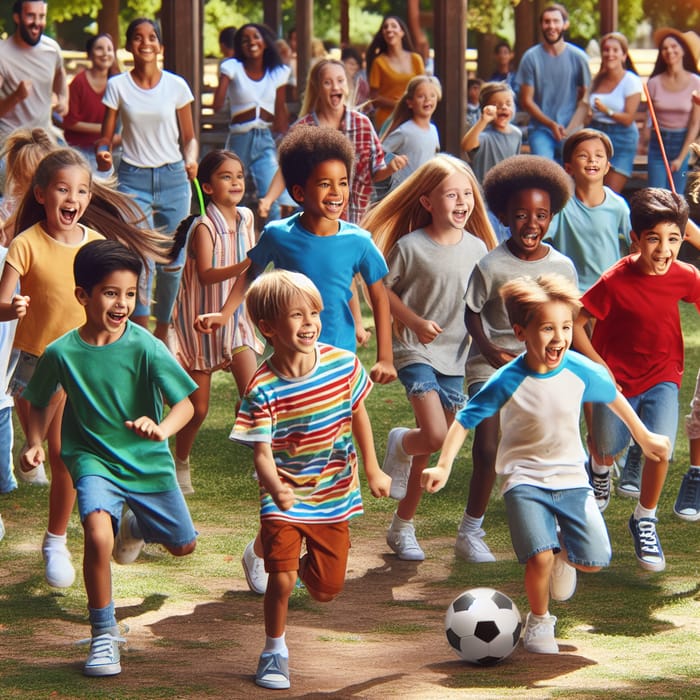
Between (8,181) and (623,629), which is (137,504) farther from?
(8,181)

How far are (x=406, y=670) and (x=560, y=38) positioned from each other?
908 cm

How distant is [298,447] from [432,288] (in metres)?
1.87

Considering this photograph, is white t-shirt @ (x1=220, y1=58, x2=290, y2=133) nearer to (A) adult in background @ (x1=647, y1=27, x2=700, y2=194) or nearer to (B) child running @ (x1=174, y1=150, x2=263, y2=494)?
(A) adult in background @ (x1=647, y1=27, x2=700, y2=194)

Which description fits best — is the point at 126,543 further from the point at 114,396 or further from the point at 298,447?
the point at 298,447

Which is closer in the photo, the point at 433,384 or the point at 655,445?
the point at 655,445

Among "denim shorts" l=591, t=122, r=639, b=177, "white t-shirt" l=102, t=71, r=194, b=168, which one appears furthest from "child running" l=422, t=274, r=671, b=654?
"denim shorts" l=591, t=122, r=639, b=177

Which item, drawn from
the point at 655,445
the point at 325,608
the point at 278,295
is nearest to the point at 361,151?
the point at 325,608

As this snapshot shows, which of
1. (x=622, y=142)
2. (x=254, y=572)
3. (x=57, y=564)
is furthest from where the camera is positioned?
(x=622, y=142)

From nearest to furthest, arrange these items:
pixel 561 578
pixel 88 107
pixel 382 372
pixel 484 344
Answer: pixel 561 578
pixel 382 372
pixel 484 344
pixel 88 107

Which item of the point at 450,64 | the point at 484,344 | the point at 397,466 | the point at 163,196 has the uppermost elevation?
the point at 450,64

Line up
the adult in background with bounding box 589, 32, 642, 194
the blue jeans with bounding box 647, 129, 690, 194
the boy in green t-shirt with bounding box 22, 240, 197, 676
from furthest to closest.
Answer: the blue jeans with bounding box 647, 129, 690, 194, the adult in background with bounding box 589, 32, 642, 194, the boy in green t-shirt with bounding box 22, 240, 197, 676

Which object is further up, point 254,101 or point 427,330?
point 254,101

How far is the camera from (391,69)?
47.6ft

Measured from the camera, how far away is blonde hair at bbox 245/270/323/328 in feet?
17.2
